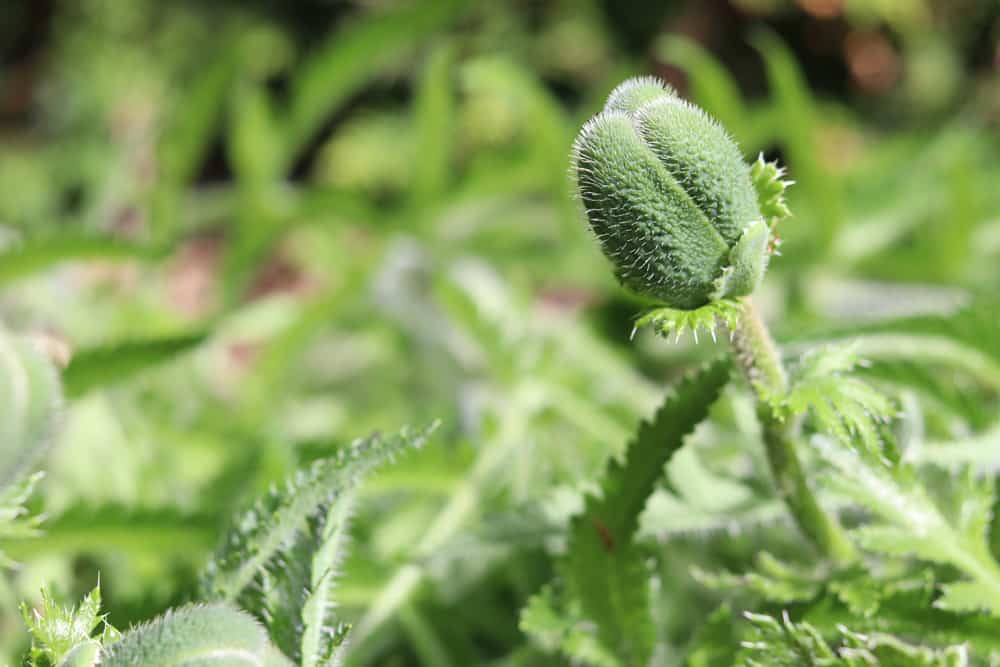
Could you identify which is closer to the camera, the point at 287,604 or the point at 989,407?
the point at 287,604

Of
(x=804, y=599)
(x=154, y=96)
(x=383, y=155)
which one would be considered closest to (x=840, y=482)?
(x=804, y=599)

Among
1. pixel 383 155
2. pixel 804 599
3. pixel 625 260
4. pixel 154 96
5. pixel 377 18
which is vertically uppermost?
pixel 154 96

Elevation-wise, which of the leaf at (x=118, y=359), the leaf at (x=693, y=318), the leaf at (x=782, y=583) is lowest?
the leaf at (x=782, y=583)

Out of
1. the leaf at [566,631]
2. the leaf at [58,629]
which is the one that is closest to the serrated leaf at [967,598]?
the leaf at [566,631]

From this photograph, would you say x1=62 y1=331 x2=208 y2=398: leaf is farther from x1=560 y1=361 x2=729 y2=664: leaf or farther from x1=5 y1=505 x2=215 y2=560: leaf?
x1=560 y1=361 x2=729 y2=664: leaf

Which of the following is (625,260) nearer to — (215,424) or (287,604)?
(287,604)

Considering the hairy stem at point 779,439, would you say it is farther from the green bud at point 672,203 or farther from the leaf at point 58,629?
the leaf at point 58,629

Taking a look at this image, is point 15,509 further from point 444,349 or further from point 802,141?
point 802,141
